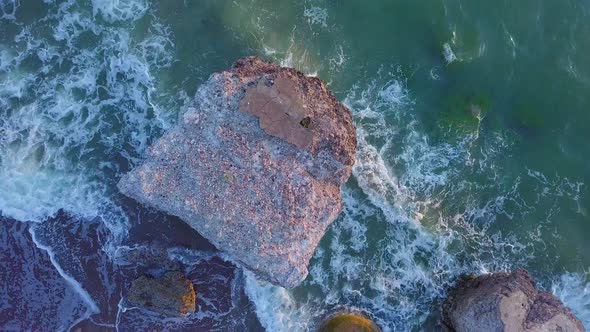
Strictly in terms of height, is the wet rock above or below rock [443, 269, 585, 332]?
below

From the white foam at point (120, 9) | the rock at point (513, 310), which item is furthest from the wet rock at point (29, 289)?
the rock at point (513, 310)

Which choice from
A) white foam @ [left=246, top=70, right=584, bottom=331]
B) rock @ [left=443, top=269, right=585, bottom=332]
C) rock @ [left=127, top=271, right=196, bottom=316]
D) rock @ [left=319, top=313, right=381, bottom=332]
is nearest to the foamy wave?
rock @ [left=127, top=271, right=196, bottom=316]

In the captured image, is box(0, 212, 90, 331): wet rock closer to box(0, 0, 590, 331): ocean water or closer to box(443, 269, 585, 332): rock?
box(0, 0, 590, 331): ocean water

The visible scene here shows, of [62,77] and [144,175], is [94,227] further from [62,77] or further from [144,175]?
[62,77]

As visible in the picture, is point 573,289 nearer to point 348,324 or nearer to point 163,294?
point 348,324

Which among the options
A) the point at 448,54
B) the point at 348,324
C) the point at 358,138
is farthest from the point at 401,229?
the point at 448,54

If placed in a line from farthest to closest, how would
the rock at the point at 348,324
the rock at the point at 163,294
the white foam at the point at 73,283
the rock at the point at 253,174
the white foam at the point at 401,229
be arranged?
the white foam at the point at 401,229, the rock at the point at 348,324, the white foam at the point at 73,283, the rock at the point at 163,294, the rock at the point at 253,174

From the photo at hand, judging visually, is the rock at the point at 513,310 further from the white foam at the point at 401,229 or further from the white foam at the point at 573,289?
the white foam at the point at 573,289
